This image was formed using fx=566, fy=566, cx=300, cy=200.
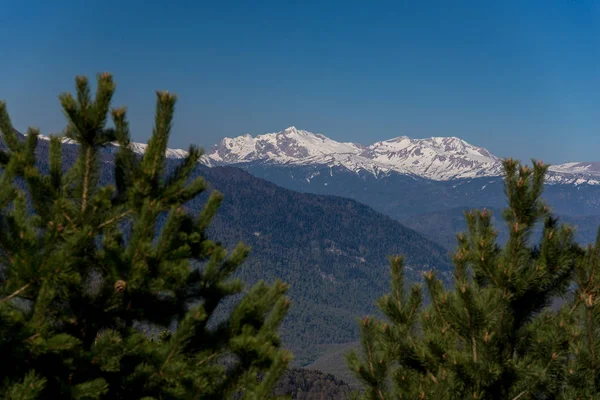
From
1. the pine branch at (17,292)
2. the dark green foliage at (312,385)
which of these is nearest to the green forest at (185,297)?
the pine branch at (17,292)

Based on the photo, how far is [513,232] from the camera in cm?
895

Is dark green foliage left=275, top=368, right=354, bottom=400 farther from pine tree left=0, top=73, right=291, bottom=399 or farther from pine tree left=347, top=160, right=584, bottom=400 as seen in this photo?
pine tree left=0, top=73, right=291, bottom=399

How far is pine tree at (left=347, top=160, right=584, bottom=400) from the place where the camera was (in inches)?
334

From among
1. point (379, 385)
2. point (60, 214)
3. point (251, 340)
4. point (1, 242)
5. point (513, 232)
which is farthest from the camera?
point (379, 385)

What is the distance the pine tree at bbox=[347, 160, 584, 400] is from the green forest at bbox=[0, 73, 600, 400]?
0.03 meters

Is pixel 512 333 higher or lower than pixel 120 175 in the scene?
lower

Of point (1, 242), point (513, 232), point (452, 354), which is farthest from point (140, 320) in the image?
point (513, 232)

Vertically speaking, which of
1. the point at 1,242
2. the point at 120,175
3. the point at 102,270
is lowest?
the point at 102,270

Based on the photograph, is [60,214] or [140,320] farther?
[140,320]

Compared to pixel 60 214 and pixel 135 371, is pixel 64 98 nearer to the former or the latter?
pixel 60 214

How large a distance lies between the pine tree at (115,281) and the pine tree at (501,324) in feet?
7.83

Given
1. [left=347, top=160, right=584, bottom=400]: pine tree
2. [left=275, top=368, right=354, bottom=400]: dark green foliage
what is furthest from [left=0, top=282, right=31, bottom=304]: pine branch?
[left=275, top=368, right=354, bottom=400]: dark green foliage

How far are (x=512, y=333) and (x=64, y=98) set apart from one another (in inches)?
309

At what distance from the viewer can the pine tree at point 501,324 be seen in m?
8.49
